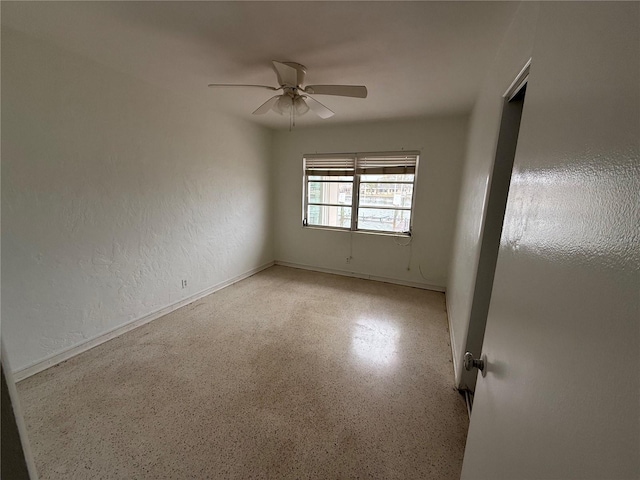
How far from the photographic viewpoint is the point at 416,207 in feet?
12.3

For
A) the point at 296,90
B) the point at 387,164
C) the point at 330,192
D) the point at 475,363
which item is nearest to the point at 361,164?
the point at 387,164

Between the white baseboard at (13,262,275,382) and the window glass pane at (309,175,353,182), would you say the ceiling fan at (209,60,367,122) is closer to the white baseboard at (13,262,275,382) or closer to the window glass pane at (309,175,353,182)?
the window glass pane at (309,175,353,182)

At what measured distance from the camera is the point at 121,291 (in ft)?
7.96

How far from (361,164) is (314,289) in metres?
2.06

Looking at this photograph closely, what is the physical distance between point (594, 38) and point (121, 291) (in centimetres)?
321

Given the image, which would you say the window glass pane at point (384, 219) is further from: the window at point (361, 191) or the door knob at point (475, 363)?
the door knob at point (475, 363)

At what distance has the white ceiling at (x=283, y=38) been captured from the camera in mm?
1433

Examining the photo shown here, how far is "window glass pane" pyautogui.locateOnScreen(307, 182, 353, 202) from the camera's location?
13.8 ft

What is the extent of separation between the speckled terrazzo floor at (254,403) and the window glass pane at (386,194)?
1.85 metres

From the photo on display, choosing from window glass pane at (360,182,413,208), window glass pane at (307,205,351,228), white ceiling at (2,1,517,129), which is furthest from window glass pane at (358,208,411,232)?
white ceiling at (2,1,517,129)

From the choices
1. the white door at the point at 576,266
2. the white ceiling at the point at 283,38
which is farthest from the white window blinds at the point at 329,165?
the white door at the point at 576,266

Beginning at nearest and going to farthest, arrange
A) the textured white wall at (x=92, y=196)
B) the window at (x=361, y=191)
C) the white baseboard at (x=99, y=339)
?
1. the textured white wall at (x=92, y=196)
2. the white baseboard at (x=99, y=339)
3. the window at (x=361, y=191)

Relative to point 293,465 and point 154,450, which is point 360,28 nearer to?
point 293,465

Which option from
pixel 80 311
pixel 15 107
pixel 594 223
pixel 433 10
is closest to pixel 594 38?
pixel 594 223
